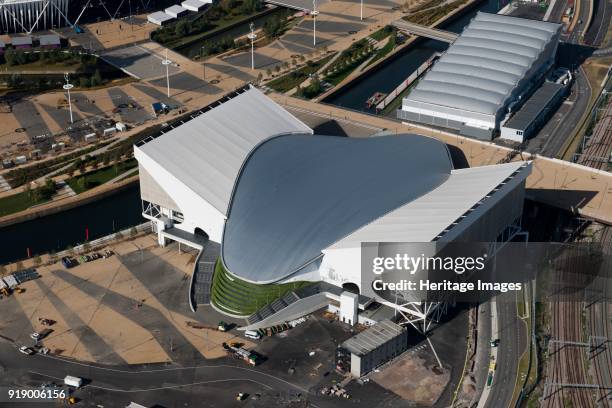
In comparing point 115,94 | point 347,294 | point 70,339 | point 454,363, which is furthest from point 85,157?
point 454,363

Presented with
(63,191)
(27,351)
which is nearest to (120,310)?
(27,351)

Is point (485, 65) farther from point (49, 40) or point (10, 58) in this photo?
point (10, 58)

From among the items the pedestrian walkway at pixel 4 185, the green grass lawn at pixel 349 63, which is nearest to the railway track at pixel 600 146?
the green grass lawn at pixel 349 63

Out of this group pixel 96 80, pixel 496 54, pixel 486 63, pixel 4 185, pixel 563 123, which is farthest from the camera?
pixel 96 80

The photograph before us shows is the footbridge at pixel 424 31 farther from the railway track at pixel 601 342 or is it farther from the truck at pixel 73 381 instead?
the truck at pixel 73 381

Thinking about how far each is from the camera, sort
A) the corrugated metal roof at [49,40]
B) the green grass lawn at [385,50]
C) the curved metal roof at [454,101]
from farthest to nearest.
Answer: the corrugated metal roof at [49,40] → the green grass lawn at [385,50] → the curved metal roof at [454,101]

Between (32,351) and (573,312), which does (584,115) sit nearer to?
(573,312)
